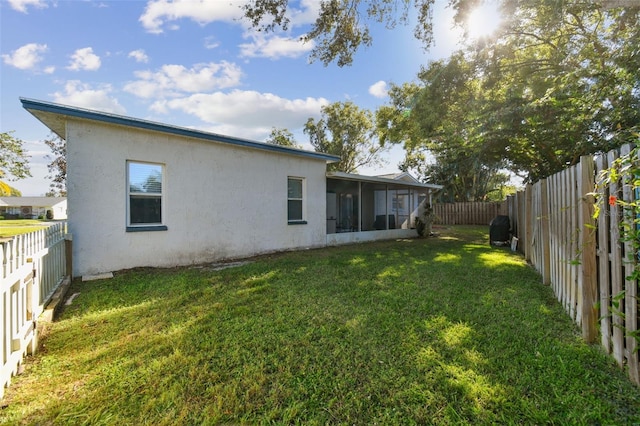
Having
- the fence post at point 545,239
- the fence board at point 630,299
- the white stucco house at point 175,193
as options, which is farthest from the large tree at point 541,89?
the fence board at point 630,299

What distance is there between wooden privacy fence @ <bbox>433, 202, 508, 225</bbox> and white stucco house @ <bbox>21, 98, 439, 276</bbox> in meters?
13.9

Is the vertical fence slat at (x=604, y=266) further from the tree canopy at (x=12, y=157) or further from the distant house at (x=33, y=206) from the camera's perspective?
the distant house at (x=33, y=206)

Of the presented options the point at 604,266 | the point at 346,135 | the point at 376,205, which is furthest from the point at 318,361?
the point at 346,135

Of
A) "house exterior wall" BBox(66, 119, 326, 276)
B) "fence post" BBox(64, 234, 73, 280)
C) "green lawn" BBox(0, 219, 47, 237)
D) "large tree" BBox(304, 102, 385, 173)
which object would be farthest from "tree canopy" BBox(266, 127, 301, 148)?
"fence post" BBox(64, 234, 73, 280)

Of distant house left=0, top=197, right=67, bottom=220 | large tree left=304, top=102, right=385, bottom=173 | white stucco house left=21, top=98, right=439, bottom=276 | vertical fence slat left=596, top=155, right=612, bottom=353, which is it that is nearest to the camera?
vertical fence slat left=596, top=155, right=612, bottom=353

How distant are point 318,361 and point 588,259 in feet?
9.30

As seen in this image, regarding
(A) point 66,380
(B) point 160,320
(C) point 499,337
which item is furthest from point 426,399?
(B) point 160,320

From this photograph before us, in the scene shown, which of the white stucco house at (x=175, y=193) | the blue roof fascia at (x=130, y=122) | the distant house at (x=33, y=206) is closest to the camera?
the blue roof fascia at (x=130, y=122)

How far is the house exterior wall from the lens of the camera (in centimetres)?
555

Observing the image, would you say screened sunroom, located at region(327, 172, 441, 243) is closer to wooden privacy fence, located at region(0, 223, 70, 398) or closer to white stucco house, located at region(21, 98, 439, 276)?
white stucco house, located at region(21, 98, 439, 276)

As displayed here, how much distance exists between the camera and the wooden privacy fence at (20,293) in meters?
2.23

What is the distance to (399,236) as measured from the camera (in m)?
13.1

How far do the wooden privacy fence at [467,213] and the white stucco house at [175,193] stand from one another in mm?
13936

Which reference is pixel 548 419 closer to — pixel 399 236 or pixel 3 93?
pixel 399 236
